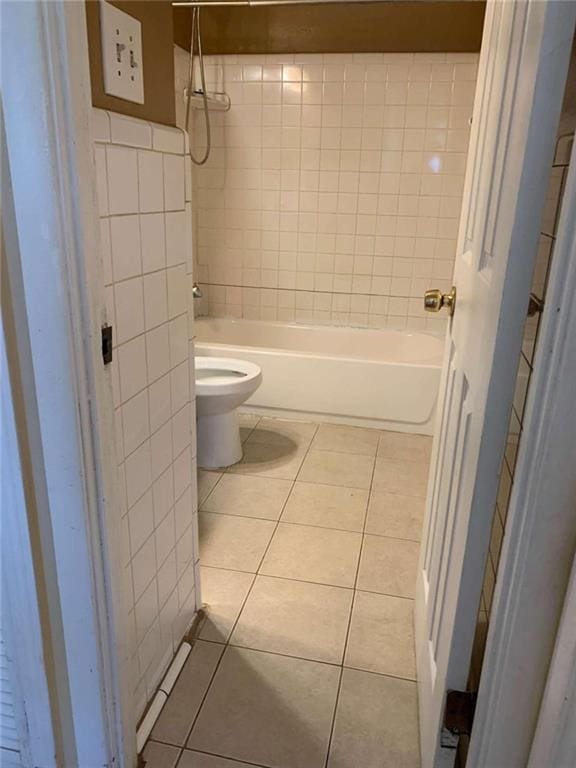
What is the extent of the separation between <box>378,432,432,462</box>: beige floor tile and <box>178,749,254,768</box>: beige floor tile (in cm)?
171

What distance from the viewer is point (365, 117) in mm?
3207

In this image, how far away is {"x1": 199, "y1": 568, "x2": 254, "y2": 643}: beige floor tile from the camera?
5.56ft

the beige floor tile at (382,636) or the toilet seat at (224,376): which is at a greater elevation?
the toilet seat at (224,376)

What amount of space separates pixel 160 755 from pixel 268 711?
0.28m

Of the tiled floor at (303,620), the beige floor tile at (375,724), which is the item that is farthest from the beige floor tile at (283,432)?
the beige floor tile at (375,724)

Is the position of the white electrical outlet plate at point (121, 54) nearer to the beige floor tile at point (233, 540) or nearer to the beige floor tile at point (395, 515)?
the beige floor tile at point (233, 540)

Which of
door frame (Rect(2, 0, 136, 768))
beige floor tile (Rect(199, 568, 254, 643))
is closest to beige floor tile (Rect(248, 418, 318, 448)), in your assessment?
beige floor tile (Rect(199, 568, 254, 643))

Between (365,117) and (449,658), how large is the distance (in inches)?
115

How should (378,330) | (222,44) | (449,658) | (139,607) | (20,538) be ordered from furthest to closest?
(378,330) < (222,44) < (139,607) < (449,658) < (20,538)

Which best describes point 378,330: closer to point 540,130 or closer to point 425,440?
point 425,440

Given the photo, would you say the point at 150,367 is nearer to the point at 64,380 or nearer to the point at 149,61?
the point at 64,380

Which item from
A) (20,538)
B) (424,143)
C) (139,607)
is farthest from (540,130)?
(424,143)

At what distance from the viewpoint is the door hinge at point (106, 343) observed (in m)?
0.98

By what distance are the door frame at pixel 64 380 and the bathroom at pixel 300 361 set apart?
43 mm
